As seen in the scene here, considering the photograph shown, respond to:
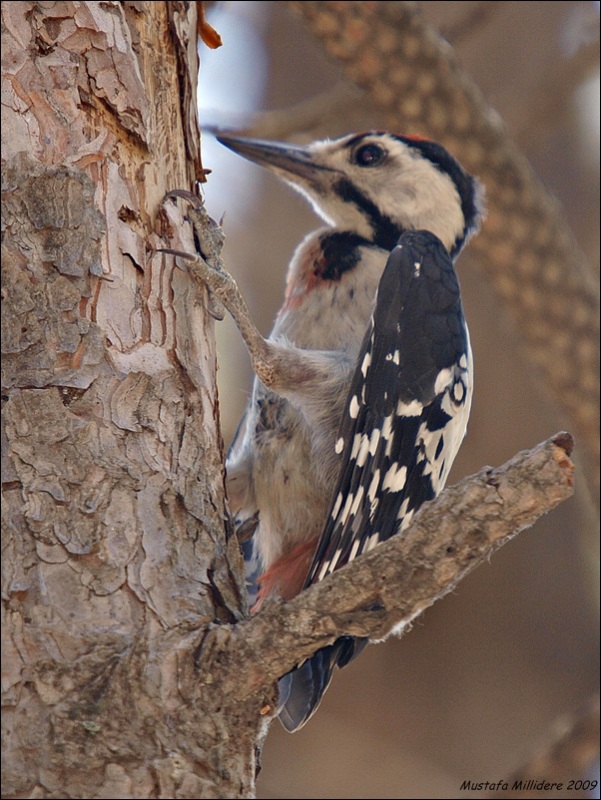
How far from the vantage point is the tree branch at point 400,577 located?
48.6 inches

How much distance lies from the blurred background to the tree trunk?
1675 millimetres

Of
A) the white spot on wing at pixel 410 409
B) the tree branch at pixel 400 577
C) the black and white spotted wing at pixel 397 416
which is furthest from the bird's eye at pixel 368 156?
the tree branch at pixel 400 577

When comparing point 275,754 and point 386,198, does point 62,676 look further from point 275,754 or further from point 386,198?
point 275,754

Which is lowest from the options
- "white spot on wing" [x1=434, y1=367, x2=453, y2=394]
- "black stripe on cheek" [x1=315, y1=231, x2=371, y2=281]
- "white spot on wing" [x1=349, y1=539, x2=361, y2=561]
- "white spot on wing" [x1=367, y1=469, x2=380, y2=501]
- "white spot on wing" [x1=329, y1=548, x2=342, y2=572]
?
"white spot on wing" [x1=329, y1=548, x2=342, y2=572]

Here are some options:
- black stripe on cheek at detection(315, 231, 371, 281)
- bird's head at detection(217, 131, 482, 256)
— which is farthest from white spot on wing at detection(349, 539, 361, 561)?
bird's head at detection(217, 131, 482, 256)

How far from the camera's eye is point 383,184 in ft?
9.32

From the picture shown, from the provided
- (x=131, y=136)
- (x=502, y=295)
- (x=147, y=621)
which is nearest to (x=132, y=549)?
(x=147, y=621)

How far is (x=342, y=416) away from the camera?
7.45ft

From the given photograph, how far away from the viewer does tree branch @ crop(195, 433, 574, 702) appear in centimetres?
123

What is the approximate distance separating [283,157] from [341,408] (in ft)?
2.73

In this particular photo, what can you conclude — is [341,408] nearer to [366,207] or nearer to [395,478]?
[395,478]

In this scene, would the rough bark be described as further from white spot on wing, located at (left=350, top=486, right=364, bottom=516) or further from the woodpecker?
white spot on wing, located at (left=350, top=486, right=364, bottom=516)

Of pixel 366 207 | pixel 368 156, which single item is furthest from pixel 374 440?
pixel 368 156

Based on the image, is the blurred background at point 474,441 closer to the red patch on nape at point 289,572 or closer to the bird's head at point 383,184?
the bird's head at point 383,184
